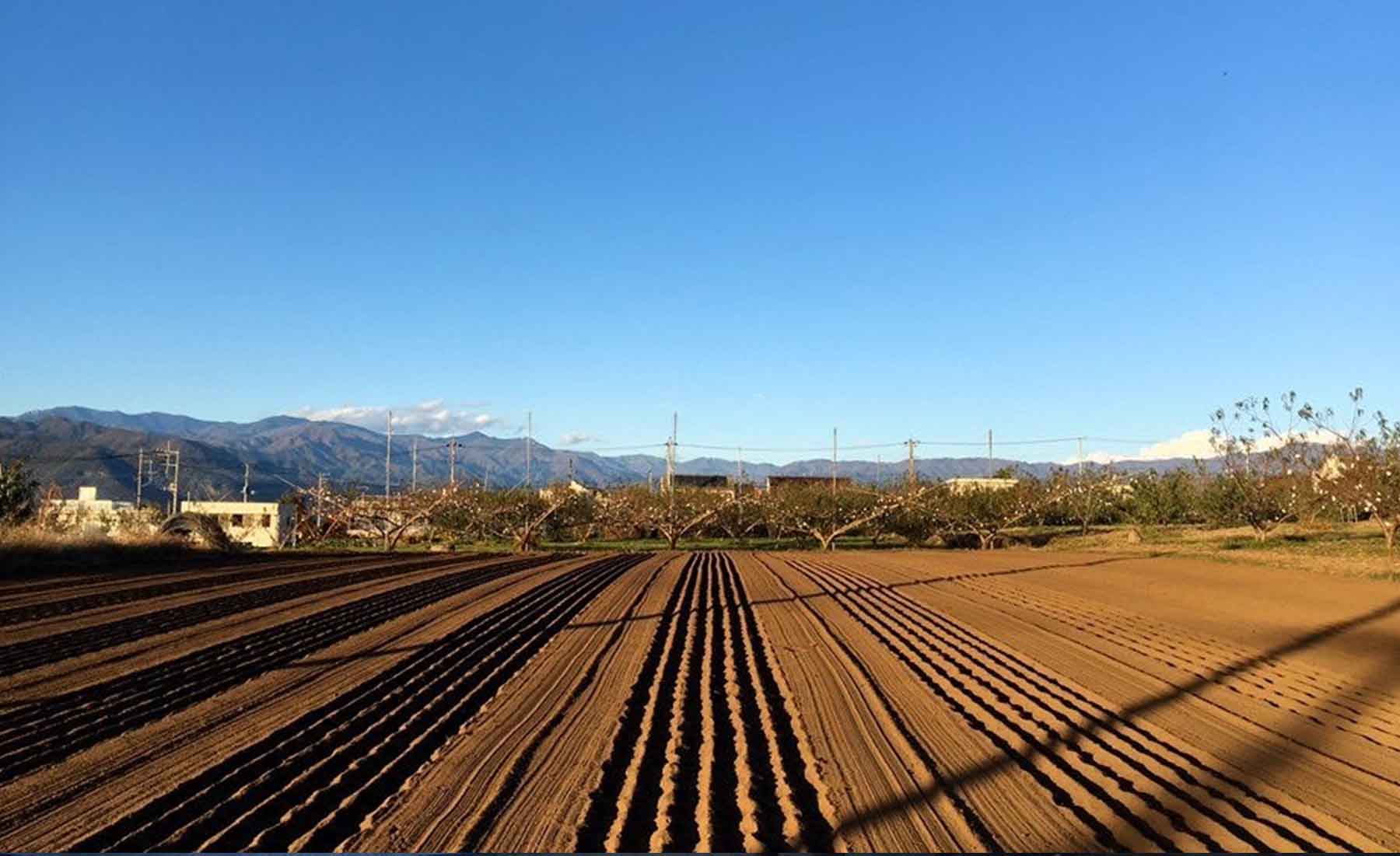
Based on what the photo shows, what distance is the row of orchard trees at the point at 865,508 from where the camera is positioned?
40312 mm

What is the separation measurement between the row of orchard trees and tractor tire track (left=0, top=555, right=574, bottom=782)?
105 ft

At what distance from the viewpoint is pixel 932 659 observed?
38.9 ft

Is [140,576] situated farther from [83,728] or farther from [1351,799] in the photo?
[1351,799]

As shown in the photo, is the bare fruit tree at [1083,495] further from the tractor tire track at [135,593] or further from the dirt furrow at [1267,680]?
the tractor tire track at [135,593]

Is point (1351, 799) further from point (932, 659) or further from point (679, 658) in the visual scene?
point (679, 658)

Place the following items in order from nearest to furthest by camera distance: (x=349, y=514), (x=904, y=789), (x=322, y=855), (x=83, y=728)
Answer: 1. (x=322, y=855)
2. (x=904, y=789)
3. (x=83, y=728)
4. (x=349, y=514)

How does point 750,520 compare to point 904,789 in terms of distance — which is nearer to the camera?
point 904,789

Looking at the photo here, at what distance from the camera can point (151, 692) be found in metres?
9.27

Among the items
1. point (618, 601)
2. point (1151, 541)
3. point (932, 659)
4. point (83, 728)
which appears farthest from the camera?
point (1151, 541)

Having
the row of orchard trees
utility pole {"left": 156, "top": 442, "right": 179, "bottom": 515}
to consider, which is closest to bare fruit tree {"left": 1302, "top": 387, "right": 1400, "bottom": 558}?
the row of orchard trees

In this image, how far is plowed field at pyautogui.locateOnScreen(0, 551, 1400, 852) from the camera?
5488 mm

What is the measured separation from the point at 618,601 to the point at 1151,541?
3368 centimetres

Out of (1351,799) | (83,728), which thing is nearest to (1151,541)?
(1351,799)

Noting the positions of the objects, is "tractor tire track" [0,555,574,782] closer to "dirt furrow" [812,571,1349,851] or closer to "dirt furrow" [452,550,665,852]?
"dirt furrow" [452,550,665,852]
